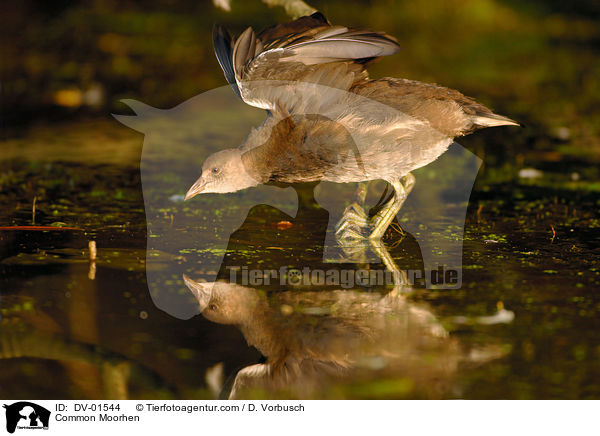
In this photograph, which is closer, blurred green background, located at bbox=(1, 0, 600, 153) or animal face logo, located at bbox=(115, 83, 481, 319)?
animal face logo, located at bbox=(115, 83, 481, 319)

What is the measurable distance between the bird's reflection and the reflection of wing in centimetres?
123

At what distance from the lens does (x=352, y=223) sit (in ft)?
15.9

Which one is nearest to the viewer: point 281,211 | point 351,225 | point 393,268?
point 393,268

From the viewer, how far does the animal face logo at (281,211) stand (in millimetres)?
4168

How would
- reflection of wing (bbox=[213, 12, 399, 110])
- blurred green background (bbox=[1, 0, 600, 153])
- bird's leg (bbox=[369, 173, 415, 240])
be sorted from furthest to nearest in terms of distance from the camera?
blurred green background (bbox=[1, 0, 600, 153]), bird's leg (bbox=[369, 173, 415, 240]), reflection of wing (bbox=[213, 12, 399, 110])

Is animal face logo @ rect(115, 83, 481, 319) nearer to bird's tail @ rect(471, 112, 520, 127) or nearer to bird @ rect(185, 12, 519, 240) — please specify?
bird @ rect(185, 12, 519, 240)

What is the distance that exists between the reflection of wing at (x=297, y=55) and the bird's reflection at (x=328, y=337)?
123 cm

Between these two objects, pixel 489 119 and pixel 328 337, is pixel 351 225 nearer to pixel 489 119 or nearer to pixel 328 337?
pixel 489 119

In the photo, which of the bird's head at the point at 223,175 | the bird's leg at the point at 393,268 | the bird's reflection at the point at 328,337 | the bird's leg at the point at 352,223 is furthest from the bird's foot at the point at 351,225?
the bird's reflection at the point at 328,337

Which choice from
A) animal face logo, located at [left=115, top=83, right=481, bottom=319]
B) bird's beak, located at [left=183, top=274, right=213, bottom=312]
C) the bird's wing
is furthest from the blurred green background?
bird's beak, located at [left=183, top=274, right=213, bottom=312]

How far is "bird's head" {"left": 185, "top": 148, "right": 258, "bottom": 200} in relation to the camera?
481 cm
